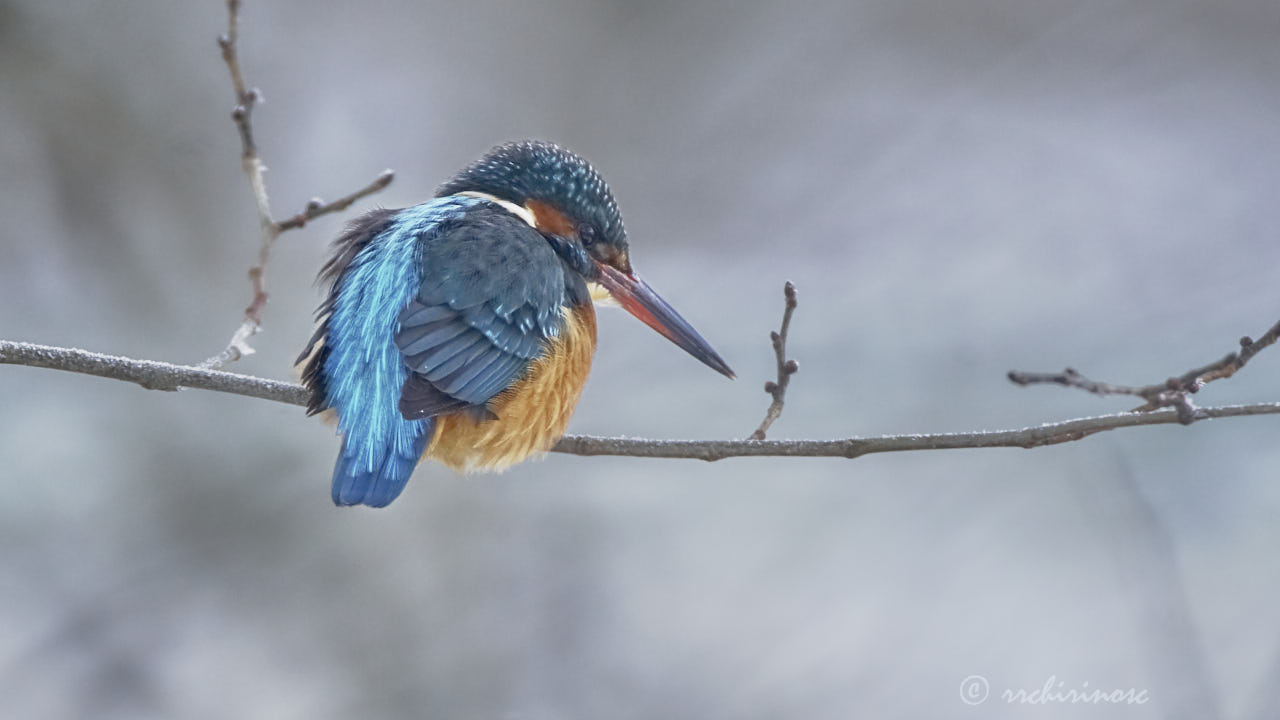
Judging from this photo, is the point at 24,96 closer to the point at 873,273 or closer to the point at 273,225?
the point at 273,225

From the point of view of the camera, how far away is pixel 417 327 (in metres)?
2.05

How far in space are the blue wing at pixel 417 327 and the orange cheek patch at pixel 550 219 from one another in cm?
17

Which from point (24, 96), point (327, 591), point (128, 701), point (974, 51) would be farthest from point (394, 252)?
point (974, 51)

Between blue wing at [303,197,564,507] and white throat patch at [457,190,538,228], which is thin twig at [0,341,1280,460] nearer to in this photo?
blue wing at [303,197,564,507]

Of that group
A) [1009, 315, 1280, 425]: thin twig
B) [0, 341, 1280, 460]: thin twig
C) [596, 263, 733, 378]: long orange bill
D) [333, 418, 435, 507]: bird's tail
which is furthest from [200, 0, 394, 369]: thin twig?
[1009, 315, 1280, 425]: thin twig

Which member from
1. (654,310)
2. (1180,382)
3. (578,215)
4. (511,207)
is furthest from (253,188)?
(1180,382)

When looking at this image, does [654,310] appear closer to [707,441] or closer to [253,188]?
[707,441]

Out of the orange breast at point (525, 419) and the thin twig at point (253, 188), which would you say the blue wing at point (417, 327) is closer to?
the orange breast at point (525, 419)

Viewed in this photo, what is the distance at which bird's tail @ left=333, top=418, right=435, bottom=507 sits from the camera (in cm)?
182

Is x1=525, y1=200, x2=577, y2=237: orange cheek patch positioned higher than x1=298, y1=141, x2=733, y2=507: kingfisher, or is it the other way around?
x1=525, y1=200, x2=577, y2=237: orange cheek patch

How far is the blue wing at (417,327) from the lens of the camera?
190 centimetres

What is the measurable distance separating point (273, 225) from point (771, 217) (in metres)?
2.04

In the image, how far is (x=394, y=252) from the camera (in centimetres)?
219

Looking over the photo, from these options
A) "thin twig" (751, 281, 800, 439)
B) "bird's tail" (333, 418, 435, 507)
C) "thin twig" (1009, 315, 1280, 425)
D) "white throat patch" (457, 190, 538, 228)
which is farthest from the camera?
Result: "white throat patch" (457, 190, 538, 228)
